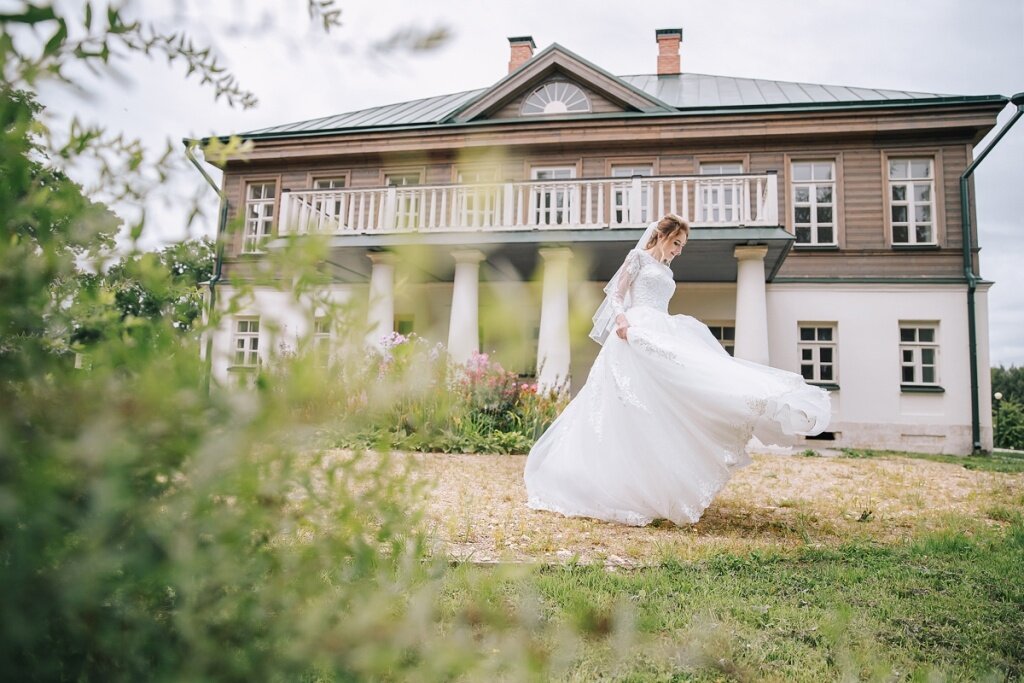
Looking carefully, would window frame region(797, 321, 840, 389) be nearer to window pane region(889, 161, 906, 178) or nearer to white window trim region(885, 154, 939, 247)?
white window trim region(885, 154, 939, 247)

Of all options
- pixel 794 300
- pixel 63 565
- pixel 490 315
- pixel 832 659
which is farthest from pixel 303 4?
pixel 794 300

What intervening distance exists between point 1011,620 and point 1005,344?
1271 cm

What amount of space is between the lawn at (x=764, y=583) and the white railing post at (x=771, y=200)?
633 cm

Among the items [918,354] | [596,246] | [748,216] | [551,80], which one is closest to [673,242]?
[596,246]

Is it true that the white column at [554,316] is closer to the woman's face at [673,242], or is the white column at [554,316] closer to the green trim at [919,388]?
the woman's face at [673,242]

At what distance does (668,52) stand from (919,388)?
480 inches

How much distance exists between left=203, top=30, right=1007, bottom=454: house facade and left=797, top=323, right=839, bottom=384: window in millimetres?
38

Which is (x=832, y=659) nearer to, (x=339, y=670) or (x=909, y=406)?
(x=339, y=670)

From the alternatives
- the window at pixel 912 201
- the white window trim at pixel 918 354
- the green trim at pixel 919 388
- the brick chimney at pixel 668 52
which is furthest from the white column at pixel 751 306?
the brick chimney at pixel 668 52

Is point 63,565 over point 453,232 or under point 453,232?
under

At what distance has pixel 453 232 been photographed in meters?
12.4

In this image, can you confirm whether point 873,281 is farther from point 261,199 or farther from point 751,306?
point 261,199

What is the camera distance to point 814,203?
14.0 meters

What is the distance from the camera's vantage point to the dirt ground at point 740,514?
3.75 metres
